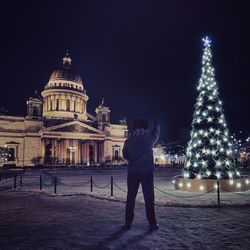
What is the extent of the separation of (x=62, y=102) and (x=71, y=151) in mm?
16216

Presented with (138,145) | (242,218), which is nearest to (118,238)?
(138,145)

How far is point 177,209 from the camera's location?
9.23 m

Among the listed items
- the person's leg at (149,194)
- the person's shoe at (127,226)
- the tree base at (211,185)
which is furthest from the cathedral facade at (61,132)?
the person's leg at (149,194)

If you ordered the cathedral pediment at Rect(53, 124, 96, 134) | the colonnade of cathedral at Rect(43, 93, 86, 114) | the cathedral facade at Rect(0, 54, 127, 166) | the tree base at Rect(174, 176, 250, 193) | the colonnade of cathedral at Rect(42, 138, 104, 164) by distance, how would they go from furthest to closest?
the colonnade of cathedral at Rect(43, 93, 86, 114) → the cathedral pediment at Rect(53, 124, 96, 134) → the colonnade of cathedral at Rect(42, 138, 104, 164) → the cathedral facade at Rect(0, 54, 127, 166) → the tree base at Rect(174, 176, 250, 193)

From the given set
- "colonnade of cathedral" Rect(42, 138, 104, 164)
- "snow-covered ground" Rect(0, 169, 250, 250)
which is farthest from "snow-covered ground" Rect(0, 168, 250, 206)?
"colonnade of cathedral" Rect(42, 138, 104, 164)

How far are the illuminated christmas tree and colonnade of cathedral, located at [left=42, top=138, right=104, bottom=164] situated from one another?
52.8 m

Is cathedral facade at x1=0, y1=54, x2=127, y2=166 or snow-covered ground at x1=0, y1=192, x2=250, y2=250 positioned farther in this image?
cathedral facade at x1=0, y1=54, x2=127, y2=166

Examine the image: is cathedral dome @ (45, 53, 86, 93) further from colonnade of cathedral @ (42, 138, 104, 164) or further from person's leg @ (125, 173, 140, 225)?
person's leg @ (125, 173, 140, 225)

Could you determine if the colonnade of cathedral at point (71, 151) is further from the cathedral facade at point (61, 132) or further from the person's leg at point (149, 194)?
the person's leg at point (149, 194)

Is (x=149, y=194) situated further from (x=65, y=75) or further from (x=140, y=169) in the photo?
(x=65, y=75)

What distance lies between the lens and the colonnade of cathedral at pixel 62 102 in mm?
77312

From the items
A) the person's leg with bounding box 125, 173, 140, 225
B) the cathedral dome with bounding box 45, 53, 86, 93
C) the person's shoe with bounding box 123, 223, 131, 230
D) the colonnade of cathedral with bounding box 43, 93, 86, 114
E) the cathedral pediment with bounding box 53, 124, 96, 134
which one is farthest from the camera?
the cathedral dome with bounding box 45, 53, 86, 93

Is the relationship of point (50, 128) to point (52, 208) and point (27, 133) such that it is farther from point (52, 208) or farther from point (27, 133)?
point (52, 208)

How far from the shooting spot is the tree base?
1419 cm
